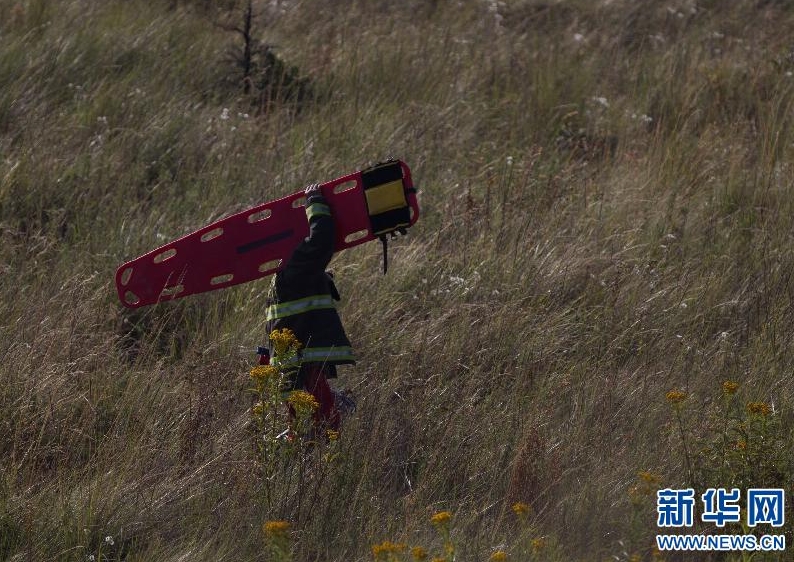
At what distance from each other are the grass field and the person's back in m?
0.27

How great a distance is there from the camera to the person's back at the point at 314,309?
416 cm

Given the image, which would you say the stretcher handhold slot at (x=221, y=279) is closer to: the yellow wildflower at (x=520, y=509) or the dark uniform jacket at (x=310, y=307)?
the dark uniform jacket at (x=310, y=307)

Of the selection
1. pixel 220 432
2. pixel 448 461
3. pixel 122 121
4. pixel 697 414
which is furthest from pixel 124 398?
pixel 122 121

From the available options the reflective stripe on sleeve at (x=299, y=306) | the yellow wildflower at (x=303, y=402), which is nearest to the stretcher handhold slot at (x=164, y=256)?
the reflective stripe on sleeve at (x=299, y=306)

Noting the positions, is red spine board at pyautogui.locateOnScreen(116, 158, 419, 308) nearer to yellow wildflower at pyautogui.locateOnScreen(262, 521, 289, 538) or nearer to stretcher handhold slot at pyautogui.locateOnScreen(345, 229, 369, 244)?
stretcher handhold slot at pyautogui.locateOnScreen(345, 229, 369, 244)

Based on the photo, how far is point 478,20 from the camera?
955 centimetres

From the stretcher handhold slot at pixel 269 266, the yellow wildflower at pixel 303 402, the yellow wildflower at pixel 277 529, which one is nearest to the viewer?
the yellow wildflower at pixel 277 529

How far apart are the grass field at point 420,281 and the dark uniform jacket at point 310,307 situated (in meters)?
0.33

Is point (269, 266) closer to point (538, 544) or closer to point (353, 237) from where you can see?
point (353, 237)

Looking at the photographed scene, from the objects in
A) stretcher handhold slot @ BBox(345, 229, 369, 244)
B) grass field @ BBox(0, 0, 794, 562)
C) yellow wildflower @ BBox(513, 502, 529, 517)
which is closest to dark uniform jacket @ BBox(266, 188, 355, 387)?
stretcher handhold slot @ BBox(345, 229, 369, 244)

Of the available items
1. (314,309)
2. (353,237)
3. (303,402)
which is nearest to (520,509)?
(303,402)

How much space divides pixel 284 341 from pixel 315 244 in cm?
40

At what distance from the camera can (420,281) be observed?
5.83 m

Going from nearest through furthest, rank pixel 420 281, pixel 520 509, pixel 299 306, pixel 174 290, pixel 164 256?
pixel 520 509
pixel 299 306
pixel 174 290
pixel 164 256
pixel 420 281
